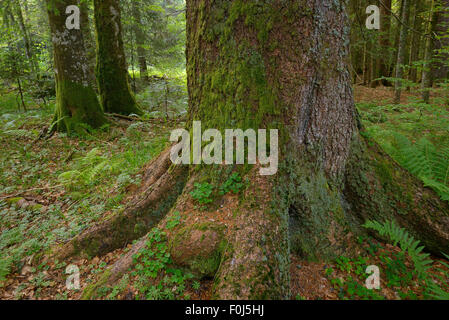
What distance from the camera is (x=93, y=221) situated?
3500 mm

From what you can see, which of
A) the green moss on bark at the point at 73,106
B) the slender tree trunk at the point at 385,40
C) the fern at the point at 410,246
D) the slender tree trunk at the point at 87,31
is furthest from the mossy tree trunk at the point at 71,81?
the slender tree trunk at the point at 385,40

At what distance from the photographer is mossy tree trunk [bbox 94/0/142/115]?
24.4 ft

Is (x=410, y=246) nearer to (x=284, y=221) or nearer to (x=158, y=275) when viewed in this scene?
(x=284, y=221)

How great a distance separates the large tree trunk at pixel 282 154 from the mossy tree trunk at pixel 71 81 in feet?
16.6

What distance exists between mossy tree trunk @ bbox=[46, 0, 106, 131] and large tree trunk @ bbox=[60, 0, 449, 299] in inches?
199

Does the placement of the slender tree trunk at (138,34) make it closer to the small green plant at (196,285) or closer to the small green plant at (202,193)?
the small green plant at (202,193)

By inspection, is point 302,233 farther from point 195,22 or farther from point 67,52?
point 67,52

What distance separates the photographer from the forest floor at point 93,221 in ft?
7.66

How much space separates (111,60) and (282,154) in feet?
23.9

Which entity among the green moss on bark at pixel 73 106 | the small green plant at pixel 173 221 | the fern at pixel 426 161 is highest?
the green moss on bark at pixel 73 106

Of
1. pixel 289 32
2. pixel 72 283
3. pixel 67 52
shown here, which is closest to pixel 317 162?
pixel 289 32

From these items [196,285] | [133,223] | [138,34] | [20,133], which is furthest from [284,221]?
[138,34]

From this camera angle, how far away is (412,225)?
115 inches
